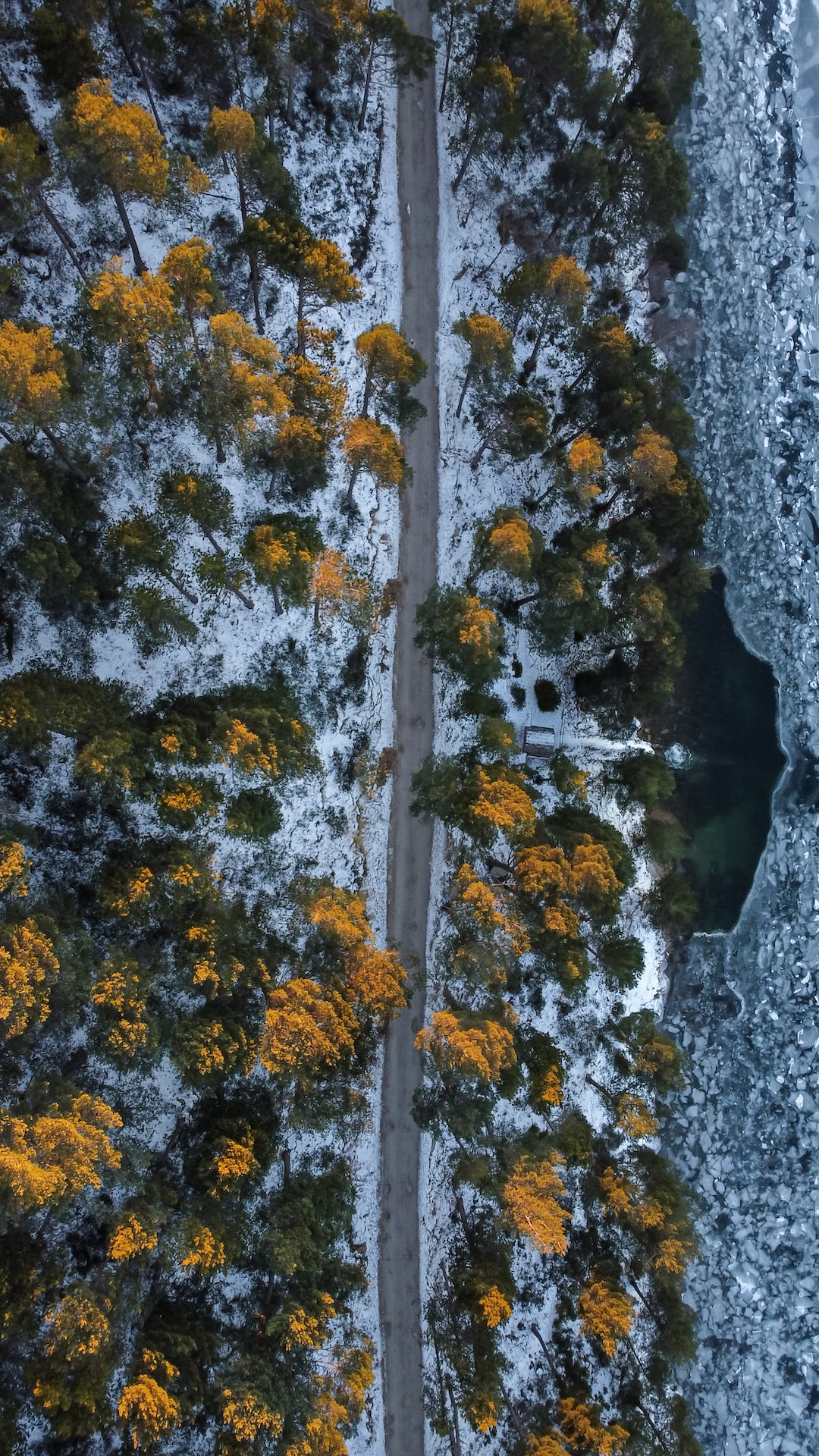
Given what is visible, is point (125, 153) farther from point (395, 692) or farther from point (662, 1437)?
point (662, 1437)

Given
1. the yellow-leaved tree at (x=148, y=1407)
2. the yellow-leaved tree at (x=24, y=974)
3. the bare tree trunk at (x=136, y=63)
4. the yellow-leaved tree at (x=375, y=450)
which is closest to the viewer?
the yellow-leaved tree at (x=24, y=974)

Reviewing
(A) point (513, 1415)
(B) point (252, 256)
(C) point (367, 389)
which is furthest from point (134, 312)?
(A) point (513, 1415)

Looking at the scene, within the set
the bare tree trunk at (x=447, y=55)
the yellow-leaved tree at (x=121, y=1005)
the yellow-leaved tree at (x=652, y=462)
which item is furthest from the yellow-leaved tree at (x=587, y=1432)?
the bare tree trunk at (x=447, y=55)

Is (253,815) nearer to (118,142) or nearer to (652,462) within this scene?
(652,462)

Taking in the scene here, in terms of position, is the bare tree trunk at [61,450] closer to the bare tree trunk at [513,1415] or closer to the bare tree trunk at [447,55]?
the bare tree trunk at [447,55]

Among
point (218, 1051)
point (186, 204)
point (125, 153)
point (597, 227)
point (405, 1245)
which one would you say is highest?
point (597, 227)

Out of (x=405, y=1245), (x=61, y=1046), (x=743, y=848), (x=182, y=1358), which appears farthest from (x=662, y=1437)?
(x=61, y=1046)
